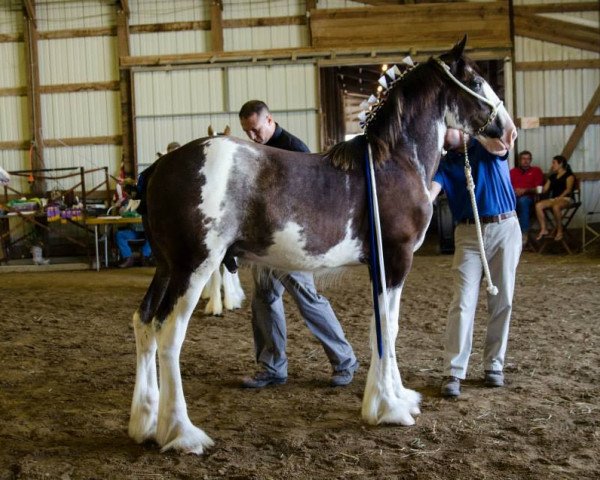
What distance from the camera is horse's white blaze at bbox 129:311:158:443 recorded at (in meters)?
3.33

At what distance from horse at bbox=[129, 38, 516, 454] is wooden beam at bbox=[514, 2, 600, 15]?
38.1ft

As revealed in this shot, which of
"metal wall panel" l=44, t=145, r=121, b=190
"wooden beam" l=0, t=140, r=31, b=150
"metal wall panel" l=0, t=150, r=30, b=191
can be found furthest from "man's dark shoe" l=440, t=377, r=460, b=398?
"wooden beam" l=0, t=140, r=31, b=150

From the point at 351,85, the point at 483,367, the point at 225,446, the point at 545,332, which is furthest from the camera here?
the point at 351,85

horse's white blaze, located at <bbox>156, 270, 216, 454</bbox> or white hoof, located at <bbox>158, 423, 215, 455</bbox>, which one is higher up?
horse's white blaze, located at <bbox>156, 270, 216, 454</bbox>

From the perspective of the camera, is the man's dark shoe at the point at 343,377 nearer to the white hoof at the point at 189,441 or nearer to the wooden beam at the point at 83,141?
the white hoof at the point at 189,441

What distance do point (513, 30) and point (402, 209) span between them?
1200cm

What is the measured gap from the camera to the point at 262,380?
4.27 meters

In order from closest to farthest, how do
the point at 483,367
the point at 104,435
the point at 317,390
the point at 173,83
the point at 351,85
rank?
the point at 104,435 → the point at 317,390 → the point at 483,367 → the point at 173,83 → the point at 351,85

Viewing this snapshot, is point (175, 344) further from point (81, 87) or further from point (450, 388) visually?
point (81, 87)

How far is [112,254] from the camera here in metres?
13.2

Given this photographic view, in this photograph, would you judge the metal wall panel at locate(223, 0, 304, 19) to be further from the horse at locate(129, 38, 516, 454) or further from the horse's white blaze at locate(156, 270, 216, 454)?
the horse's white blaze at locate(156, 270, 216, 454)

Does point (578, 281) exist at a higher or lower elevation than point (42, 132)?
lower

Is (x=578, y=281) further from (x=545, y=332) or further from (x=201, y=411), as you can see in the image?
(x=201, y=411)

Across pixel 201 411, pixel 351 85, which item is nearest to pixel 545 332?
pixel 201 411
